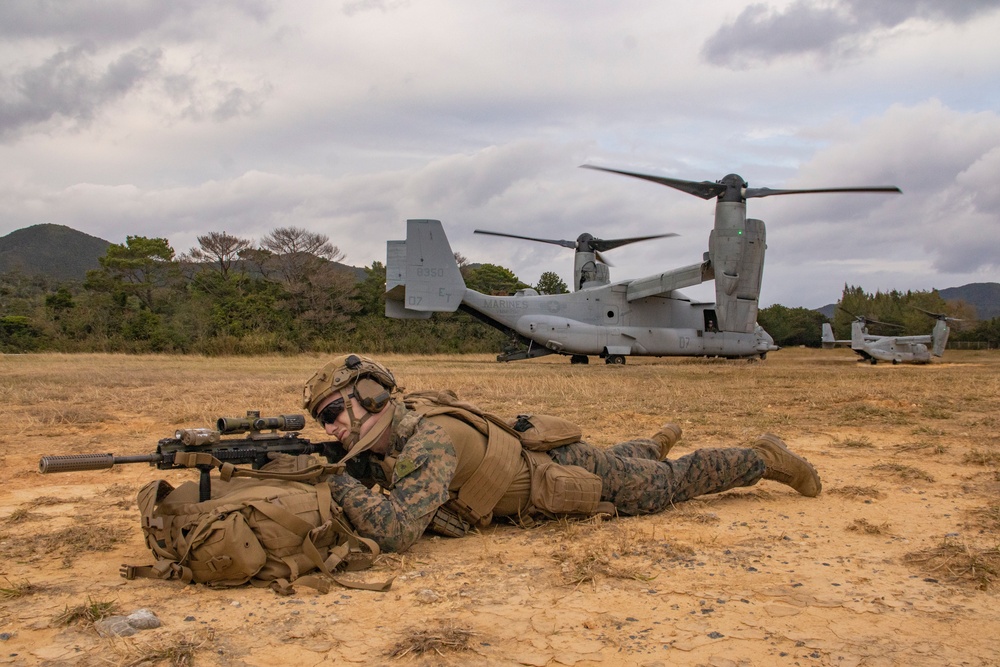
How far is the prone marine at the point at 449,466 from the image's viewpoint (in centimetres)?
354

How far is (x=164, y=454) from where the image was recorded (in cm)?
321

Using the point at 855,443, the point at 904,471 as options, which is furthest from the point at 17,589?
the point at 855,443

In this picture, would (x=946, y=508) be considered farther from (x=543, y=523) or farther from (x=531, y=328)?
(x=531, y=328)

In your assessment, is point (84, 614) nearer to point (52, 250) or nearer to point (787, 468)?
point (787, 468)

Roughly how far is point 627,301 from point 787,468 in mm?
18129

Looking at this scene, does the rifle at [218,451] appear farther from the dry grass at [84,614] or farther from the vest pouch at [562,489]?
the vest pouch at [562,489]

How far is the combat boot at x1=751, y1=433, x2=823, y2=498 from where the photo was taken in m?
4.71

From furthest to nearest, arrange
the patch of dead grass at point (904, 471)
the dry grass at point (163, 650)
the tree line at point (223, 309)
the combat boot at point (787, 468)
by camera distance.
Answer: the tree line at point (223, 309) < the patch of dead grass at point (904, 471) < the combat boot at point (787, 468) < the dry grass at point (163, 650)

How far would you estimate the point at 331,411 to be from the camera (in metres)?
3.83

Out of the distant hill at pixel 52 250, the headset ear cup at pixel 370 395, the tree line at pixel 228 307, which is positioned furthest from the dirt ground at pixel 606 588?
the distant hill at pixel 52 250

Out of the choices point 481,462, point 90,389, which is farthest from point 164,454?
point 90,389

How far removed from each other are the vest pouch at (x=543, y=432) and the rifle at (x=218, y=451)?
2.95ft

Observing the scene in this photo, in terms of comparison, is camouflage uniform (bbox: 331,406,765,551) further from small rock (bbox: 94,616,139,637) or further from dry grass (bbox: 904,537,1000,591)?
dry grass (bbox: 904,537,1000,591)

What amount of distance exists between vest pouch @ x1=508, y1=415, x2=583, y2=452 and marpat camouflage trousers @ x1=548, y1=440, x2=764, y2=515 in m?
0.08
